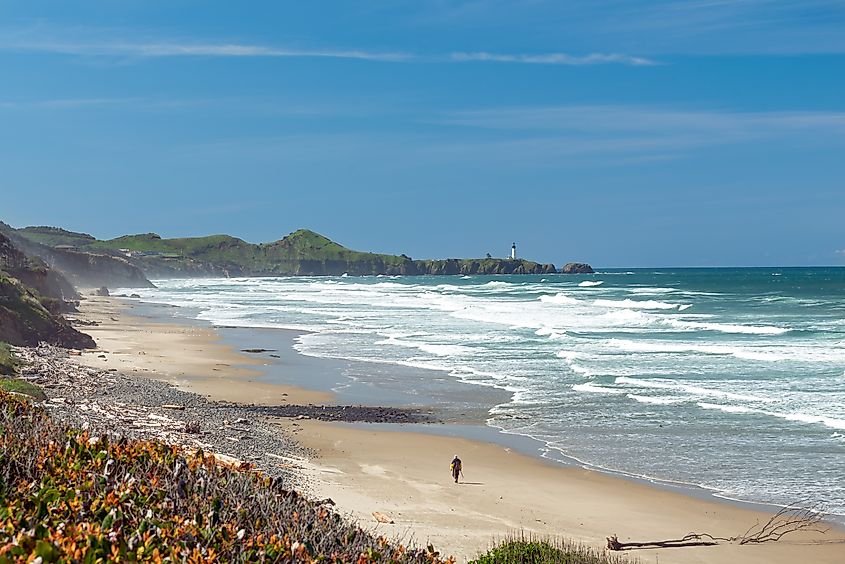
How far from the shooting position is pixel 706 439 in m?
17.6

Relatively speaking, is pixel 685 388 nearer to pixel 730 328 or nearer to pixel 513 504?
pixel 513 504

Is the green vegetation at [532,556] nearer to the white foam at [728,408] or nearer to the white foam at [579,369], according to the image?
the white foam at [728,408]

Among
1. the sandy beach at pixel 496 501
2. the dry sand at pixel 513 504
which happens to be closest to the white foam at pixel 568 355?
the sandy beach at pixel 496 501

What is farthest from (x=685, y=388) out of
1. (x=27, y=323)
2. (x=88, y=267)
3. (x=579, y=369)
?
(x=88, y=267)

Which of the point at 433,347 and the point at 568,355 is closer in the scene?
the point at 568,355

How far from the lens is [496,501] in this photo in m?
13.4

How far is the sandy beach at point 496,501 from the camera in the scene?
11234 mm

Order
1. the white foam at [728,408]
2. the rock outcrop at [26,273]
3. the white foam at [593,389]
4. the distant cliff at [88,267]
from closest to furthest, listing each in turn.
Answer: the white foam at [728,408] → the white foam at [593,389] → the rock outcrop at [26,273] → the distant cliff at [88,267]

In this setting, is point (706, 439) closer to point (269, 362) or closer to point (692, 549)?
point (692, 549)

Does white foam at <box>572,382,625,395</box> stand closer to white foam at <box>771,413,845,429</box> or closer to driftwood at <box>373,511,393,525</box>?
white foam at <box>771,413,845,429</box>

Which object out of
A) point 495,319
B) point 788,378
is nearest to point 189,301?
point 495,319

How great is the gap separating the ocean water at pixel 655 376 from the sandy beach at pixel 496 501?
1.26 m

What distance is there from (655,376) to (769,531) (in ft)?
46.8

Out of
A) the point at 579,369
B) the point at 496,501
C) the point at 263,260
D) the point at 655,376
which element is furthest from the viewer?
the point at 263,260
